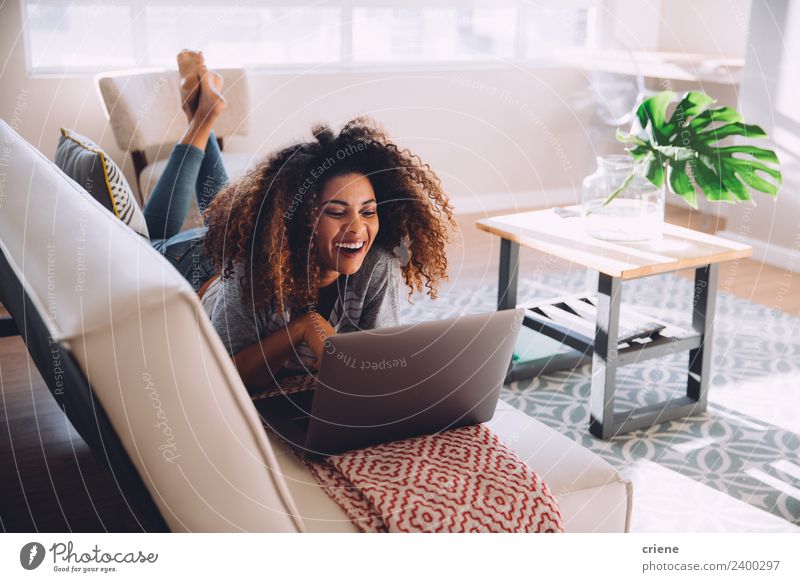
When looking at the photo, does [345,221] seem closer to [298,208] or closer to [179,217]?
[298,208]

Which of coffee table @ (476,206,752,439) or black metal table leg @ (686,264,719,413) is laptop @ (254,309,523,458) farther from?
black metal table leg @ (686,264,719,413)

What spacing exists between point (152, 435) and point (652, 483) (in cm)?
132

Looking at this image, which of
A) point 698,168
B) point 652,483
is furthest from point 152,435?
point 698,168

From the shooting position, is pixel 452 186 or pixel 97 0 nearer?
pixel 97 0

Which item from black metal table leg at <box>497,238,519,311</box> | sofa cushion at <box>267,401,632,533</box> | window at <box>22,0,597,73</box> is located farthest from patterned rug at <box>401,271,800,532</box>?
window at <box>22,0,597,73</box>

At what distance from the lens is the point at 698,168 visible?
2.09m

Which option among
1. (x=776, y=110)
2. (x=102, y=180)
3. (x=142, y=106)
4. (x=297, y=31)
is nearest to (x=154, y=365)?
(x=102, y=180)

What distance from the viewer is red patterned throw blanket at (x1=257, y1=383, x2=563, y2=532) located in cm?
104

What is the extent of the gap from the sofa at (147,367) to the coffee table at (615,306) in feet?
3.57

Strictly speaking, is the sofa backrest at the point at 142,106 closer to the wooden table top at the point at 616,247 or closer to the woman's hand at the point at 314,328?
the wooden table top at the point at 616,247

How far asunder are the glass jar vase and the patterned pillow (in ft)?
3.45

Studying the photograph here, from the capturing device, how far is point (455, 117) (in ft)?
14.2

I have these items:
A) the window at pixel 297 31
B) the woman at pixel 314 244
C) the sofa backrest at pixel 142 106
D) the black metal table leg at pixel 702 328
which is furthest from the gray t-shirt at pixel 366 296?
the window at pixel 297 31

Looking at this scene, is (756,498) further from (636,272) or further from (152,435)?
(152,435)
